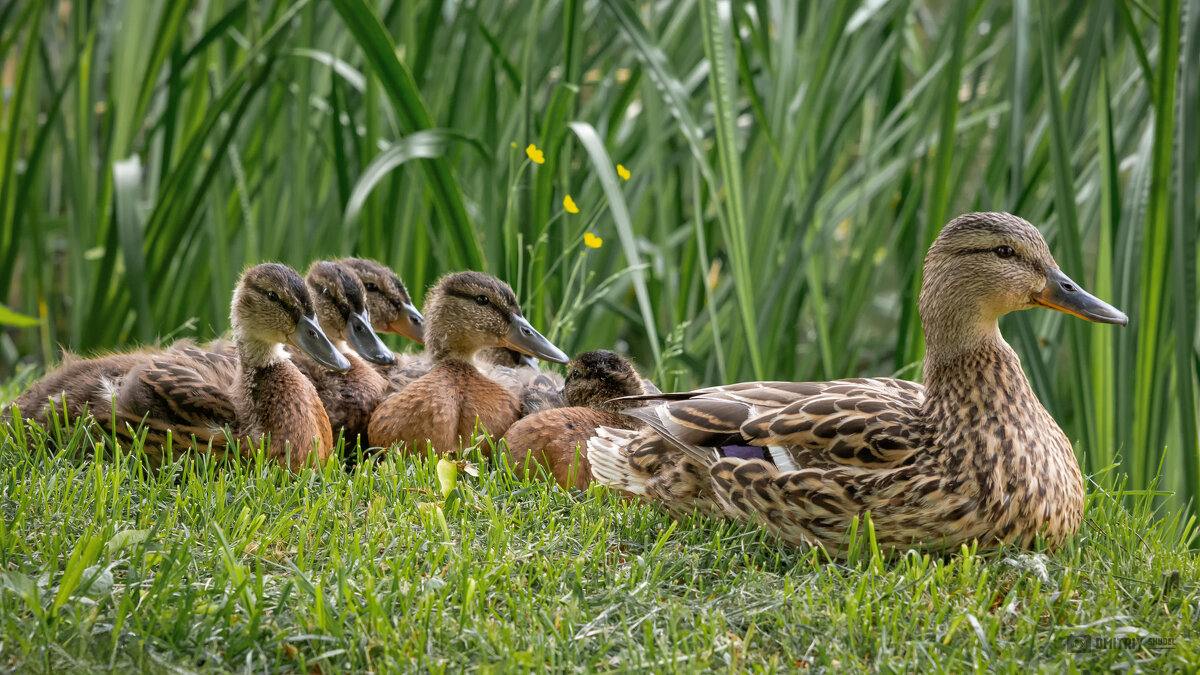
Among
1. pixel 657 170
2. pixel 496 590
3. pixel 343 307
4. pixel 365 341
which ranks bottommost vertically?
pixel 496 590

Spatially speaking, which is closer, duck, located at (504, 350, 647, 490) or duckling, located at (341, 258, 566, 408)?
duck, located at (504, 350, 647, 490)

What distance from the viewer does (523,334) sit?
3.93 meters

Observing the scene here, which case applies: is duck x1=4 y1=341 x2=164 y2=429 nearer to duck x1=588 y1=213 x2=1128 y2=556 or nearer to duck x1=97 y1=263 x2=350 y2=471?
duck x1=97 y1=263 x2=350 y2=471

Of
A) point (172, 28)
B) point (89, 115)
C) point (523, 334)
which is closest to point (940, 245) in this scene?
point (523, 334)

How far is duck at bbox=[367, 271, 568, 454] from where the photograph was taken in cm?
356

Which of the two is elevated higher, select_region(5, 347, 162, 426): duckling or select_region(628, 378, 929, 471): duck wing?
select_region(5, 347, 162, 426): duckling

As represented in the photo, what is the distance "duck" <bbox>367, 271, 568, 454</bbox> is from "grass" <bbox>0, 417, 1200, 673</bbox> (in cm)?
55

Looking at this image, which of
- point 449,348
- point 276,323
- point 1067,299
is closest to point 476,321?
point 449,348

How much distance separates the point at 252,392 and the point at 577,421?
100 centimetres

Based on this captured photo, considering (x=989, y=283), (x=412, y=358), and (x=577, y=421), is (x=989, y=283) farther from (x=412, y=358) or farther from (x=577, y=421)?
(x=412, y=358)

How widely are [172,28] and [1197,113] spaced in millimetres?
4074

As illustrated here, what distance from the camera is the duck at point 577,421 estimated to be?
3387 millimetres

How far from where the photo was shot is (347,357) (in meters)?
3.97

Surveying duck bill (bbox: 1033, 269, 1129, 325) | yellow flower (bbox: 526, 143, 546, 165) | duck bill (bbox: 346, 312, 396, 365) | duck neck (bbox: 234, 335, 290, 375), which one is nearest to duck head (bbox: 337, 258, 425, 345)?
duck bill (bbox: 346, 312, 396, 365)
